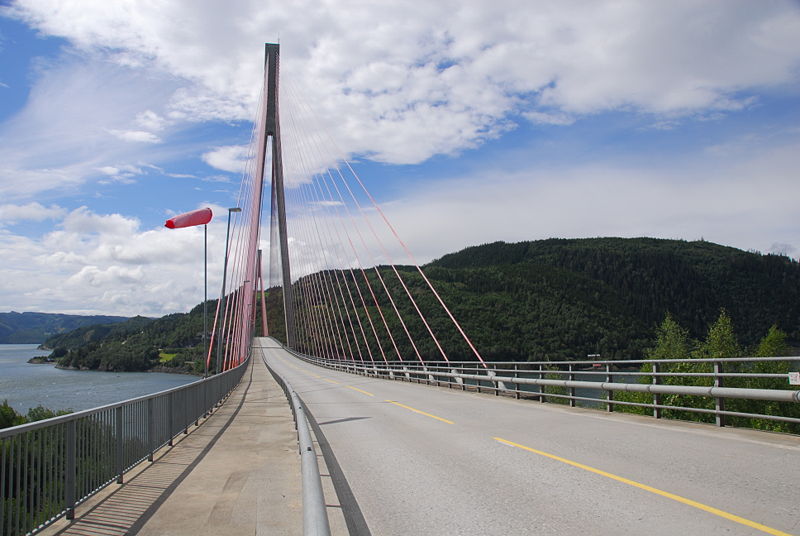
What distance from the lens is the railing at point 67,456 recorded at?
16.9 ft

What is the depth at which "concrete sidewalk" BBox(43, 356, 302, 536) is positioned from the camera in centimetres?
587

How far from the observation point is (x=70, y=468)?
20.6 feet

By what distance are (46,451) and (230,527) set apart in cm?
192

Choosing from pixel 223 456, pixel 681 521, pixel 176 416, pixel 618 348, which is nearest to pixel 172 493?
pixel 223 456

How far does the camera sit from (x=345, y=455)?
373 inches

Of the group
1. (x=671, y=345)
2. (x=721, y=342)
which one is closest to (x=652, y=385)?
(x=721, y=342)

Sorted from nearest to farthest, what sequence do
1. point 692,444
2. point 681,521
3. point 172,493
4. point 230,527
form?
point 681,521 → point 230,527 → point 172,493 → point 692,444

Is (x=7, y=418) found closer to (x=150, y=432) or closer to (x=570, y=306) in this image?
(x=150, y=432)

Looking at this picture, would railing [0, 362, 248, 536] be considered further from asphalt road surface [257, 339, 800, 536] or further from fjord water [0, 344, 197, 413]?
fjord water [0, 344, 197, 413]

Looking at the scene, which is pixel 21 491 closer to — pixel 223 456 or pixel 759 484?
pixel 223 456

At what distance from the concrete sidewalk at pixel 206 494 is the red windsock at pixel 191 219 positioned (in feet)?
29.6

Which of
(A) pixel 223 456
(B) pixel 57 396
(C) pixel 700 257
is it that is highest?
(C) pixel 700 257

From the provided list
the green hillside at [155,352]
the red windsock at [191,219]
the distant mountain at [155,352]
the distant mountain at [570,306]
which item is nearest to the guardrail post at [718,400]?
the red windsock at [191,219]

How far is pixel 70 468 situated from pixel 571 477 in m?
5.45
